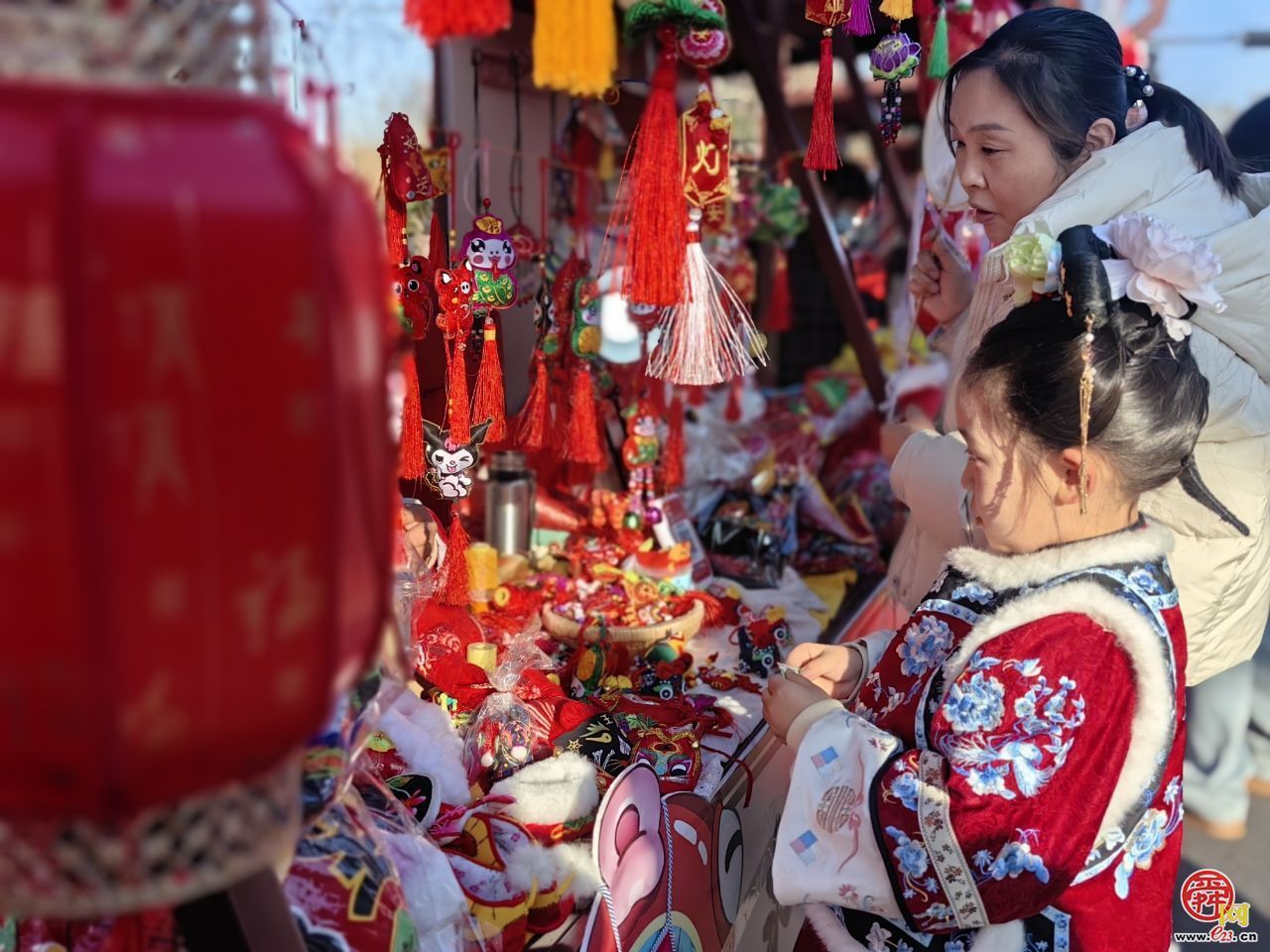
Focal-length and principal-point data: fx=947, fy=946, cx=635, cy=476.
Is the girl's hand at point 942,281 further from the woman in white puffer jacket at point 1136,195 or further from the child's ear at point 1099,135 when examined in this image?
the child's ear at point 1099,135

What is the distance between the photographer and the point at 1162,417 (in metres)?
1.03

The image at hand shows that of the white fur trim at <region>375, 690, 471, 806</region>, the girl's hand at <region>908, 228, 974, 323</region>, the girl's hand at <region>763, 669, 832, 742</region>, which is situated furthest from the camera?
the girl's hand at <region>908, 228, 974, 323</region>

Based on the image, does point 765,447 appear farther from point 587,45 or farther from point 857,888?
point 857,888

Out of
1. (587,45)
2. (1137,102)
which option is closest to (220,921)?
(587,45)

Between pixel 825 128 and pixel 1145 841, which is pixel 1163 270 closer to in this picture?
pixel 1145 841

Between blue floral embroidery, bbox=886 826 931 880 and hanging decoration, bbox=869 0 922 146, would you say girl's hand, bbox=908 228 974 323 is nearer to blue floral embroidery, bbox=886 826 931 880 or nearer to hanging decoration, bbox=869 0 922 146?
hanging decoration, bbox=869 0 922 146

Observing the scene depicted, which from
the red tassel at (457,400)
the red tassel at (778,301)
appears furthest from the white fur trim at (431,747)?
the red tassel at (778,301)

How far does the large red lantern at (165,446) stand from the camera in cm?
41

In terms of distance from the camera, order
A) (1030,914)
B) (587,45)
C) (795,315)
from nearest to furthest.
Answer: (1030,914)
(587,45)
(795,315)

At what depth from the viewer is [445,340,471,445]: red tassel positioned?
172 centimetres

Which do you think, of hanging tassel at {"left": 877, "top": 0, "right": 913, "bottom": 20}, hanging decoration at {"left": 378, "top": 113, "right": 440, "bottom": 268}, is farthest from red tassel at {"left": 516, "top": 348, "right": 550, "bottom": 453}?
hanging tassel at {"left": 877, "top": 0, "right": 913, "bottom": 20}

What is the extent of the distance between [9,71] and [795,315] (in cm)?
505

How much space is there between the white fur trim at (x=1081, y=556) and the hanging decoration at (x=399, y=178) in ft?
3.68

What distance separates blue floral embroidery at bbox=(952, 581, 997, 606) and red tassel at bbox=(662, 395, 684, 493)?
141 centimetres
